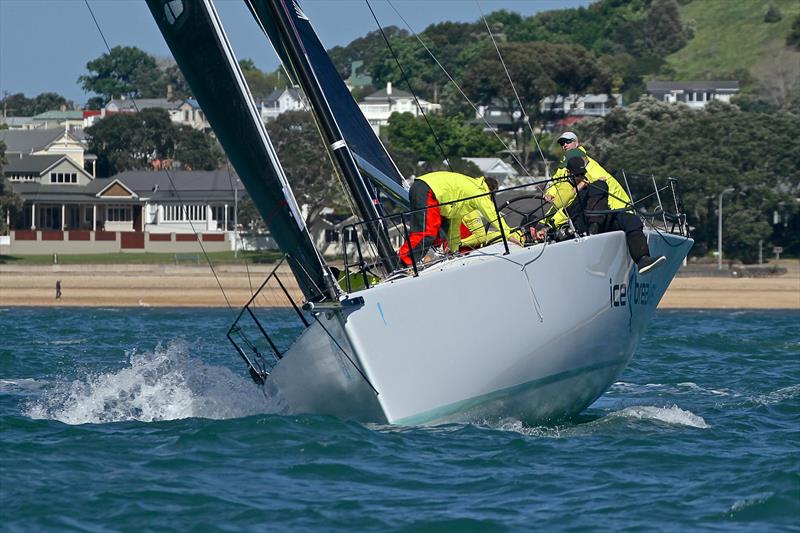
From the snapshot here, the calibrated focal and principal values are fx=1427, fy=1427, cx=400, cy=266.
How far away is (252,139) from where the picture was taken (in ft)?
37.3

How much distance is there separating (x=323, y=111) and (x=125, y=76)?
138781mm

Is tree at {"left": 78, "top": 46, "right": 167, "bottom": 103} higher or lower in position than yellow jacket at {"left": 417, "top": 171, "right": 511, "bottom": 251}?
higher

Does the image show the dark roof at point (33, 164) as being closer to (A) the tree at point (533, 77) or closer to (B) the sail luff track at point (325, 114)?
(A) the tree at point (533, 77)

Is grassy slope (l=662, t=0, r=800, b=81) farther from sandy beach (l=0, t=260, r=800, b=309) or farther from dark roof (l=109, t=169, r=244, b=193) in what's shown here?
sandy beach (l=0, t=260, r=800, b=309)

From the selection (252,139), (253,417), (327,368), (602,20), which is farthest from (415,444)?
(602,20)

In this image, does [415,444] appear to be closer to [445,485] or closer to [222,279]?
[445,485]

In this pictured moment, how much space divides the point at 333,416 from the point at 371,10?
403cm

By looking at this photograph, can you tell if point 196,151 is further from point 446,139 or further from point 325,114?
point 325,114

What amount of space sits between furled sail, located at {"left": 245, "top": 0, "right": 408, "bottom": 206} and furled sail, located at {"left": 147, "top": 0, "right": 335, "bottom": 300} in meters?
0.84

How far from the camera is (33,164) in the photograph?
76.4 m

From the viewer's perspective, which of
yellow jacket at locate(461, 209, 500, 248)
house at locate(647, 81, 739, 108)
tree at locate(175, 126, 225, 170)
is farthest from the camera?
house at locate(647, 81, 739, 108)

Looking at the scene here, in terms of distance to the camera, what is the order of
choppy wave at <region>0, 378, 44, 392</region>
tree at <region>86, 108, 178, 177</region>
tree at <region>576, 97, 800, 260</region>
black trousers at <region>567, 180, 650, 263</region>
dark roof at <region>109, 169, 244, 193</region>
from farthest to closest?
1. tree at <region>86, 108, 178, 177</region>
2. dark roof at <region>109, 169, 244, 193</region>
3. tree at <region>576, 97, 800, 260</region>
4. choppy wave at <region>0, 378, 44, 392</region>
5. black trousers at <region>567, 180, 650, 263</region>

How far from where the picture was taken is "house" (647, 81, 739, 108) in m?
118

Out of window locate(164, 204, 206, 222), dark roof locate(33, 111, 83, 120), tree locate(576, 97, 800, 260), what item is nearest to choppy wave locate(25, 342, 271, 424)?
tree locate(576, 97, 800, 260)
